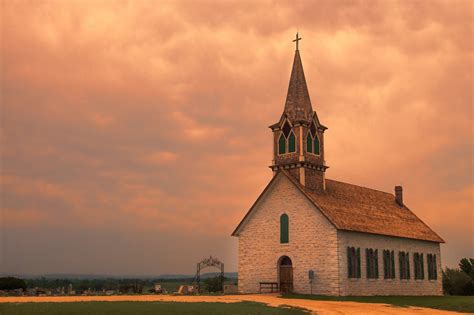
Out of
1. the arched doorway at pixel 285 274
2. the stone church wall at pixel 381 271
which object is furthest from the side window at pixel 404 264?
the arched doorway at pixel 285 274

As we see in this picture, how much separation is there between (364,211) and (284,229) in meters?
8.53

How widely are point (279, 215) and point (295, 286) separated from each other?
5745mm

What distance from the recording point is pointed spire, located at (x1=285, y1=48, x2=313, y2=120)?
49688mm

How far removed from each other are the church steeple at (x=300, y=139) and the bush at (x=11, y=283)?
932 inches

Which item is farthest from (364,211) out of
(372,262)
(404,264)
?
(404,264)

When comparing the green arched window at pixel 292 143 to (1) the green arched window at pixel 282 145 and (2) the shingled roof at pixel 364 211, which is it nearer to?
(1) the green arched window at pixel 282 145

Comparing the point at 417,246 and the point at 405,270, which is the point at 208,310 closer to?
the point at 405,270

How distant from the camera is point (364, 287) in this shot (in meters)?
45.6

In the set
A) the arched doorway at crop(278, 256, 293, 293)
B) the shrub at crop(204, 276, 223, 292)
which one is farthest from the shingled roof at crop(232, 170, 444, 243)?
the shrub at crop(204, 276, 223, 292)

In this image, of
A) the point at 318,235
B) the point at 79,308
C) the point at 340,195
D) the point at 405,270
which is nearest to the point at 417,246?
the point at 405,270

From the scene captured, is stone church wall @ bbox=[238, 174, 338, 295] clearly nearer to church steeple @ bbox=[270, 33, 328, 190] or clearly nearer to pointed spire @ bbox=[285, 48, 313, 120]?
church steeple @ bbox=[270, 33, 328, 190]

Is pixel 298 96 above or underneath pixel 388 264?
above

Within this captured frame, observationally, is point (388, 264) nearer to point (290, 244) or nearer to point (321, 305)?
point (290, 244)

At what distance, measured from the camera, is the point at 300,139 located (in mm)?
48031
